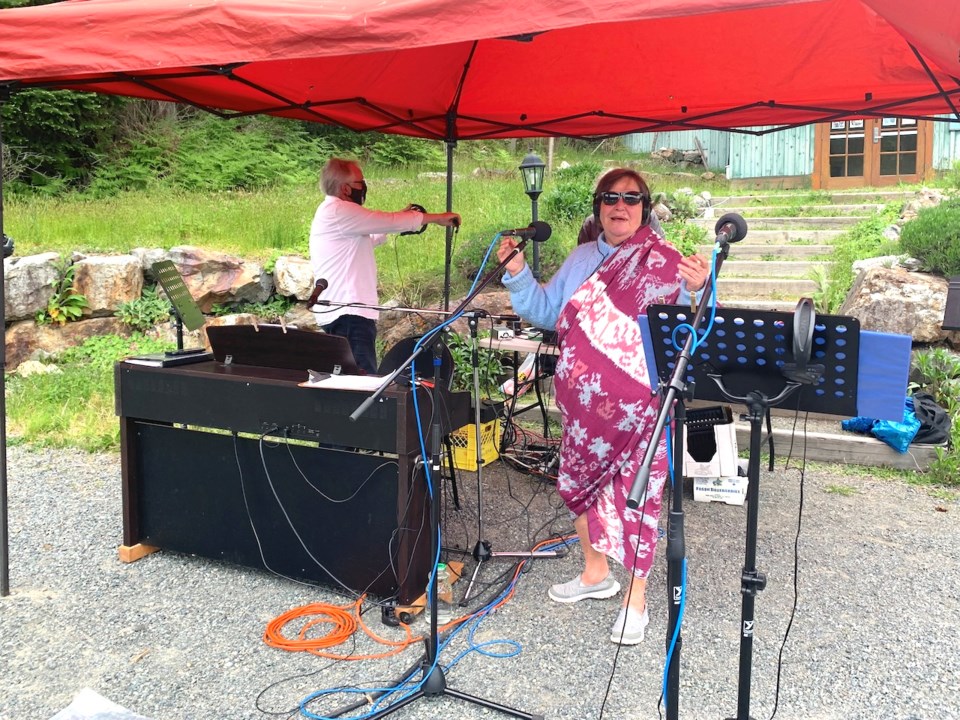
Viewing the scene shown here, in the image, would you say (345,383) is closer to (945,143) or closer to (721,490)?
(721,490)

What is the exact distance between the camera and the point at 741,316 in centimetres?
208

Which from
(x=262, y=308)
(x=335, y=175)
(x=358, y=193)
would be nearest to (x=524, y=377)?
(x=358, y=193)

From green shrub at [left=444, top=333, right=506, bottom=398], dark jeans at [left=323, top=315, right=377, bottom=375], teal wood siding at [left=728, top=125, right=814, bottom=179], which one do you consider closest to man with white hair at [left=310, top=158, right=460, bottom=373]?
dark jeans at [left=323, top=315, right=377, bottom=375]

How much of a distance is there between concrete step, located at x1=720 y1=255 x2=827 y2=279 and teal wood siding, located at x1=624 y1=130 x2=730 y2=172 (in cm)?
719

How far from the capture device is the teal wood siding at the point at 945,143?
41.4 feet

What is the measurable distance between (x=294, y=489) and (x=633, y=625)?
149cm

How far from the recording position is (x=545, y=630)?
3.19 metres

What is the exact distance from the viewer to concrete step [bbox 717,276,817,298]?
7.99m

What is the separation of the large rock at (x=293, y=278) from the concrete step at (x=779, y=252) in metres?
4.36

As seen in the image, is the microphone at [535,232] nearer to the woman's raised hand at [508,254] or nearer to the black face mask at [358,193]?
the woman's raised hand at [508,254]

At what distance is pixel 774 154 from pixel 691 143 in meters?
3.22

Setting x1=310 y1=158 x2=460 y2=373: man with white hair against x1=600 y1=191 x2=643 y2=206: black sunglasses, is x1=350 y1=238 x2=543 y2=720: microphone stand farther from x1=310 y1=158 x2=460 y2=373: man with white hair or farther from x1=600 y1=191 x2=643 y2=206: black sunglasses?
x1=310 y1=158 x2=460 y2=373: man with white hair

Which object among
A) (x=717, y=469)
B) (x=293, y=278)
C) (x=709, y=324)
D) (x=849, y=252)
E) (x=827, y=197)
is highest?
(x=827, y=197)

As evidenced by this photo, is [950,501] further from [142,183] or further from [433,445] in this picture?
[142,183]
